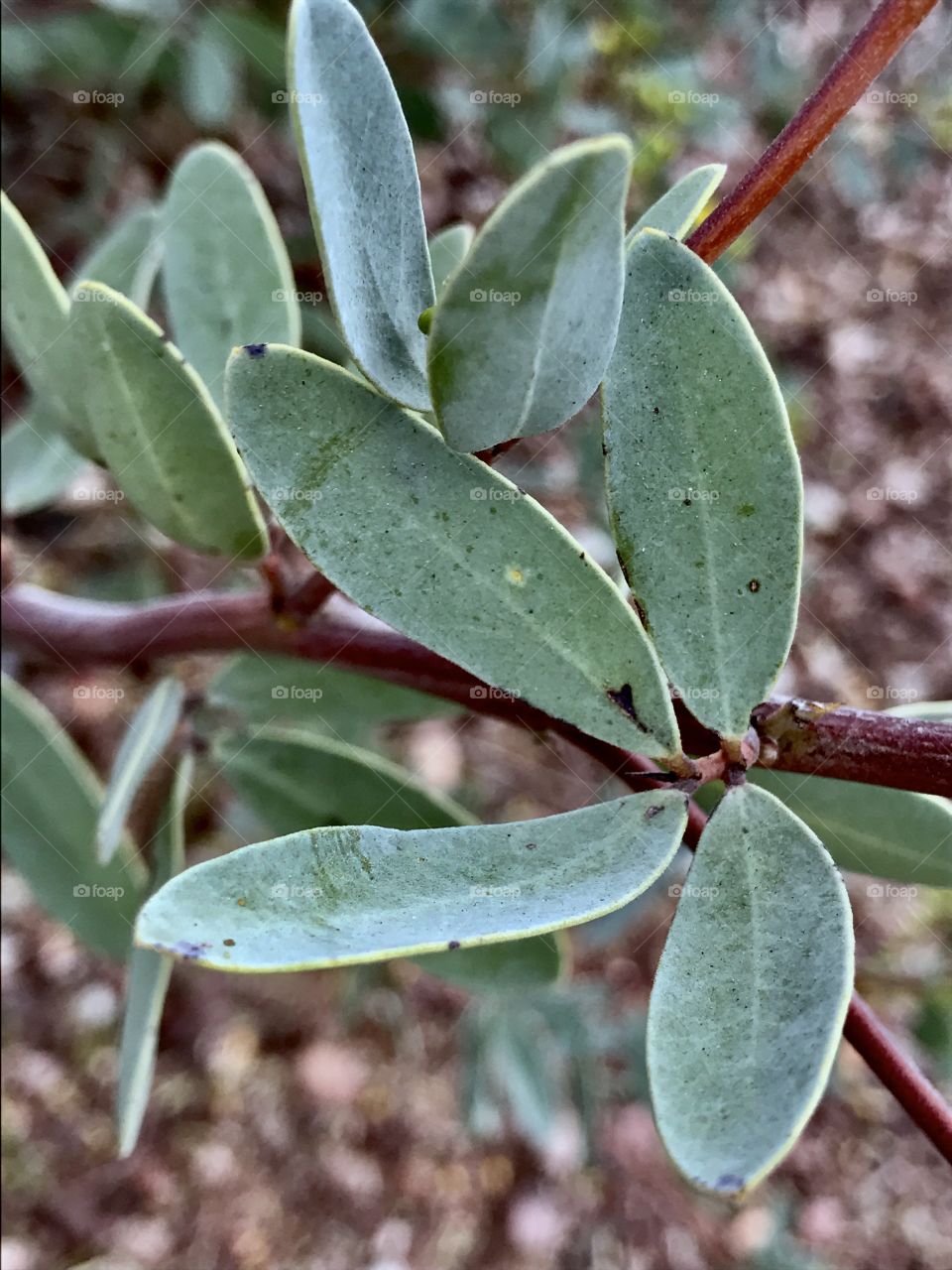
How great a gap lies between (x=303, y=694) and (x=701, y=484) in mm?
459

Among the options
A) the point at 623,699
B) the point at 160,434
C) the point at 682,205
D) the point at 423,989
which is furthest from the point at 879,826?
the point at 423,989

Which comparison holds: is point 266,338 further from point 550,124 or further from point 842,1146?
point 842,1146

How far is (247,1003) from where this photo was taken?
5.14 ft

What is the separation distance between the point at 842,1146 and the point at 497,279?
5.82ft

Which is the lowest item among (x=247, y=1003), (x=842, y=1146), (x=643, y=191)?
(x=842, y=1146)

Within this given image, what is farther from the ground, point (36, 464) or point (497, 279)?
point (497, 279)

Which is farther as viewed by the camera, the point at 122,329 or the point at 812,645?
the point at 812,645

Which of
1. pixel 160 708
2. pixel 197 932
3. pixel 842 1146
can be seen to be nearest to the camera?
pixel 197 932

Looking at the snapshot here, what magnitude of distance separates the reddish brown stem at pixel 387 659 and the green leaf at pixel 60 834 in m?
0.09

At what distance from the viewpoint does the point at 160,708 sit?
0.62 m

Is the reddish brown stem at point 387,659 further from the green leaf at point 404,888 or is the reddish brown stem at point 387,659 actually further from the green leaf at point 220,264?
the green leaf at point 220,264

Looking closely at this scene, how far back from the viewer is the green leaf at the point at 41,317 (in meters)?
0.57

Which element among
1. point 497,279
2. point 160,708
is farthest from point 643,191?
point 497,279

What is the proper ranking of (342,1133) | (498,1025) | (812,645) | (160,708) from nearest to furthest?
1. (160,708)
2. (498,1025)
3. (342,1133)
4. (812,645)
